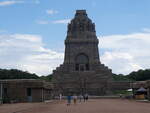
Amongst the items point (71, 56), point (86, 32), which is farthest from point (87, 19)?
point (71, 56)

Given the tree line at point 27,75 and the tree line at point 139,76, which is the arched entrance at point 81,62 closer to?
the tree line at point 27,75

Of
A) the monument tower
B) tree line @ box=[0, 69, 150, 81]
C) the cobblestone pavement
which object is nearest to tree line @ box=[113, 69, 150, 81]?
tree line @ box=[0, 69, 150, 81]

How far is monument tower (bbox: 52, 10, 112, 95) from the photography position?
10081 centimetres

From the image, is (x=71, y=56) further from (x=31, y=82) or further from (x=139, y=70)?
(x=31, y=82)

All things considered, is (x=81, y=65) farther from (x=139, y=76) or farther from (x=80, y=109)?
(x=80, y=109)

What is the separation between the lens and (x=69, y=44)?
11544 cm

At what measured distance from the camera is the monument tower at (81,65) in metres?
101

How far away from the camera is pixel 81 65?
375 ft

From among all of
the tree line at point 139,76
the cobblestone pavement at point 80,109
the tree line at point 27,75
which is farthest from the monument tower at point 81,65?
the cobblestone pavement at point 80,109

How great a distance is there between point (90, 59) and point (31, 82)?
53.0m

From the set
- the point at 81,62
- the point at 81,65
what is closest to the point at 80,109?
the point at 81,65

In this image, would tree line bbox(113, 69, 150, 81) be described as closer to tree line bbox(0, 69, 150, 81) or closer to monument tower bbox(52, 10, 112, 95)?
tree line bbox(0, 69, 150, 81)

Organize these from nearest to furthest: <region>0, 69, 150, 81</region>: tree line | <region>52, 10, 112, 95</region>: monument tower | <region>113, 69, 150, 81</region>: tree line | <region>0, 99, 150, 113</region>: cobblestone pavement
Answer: <region>0, 99, 150, 113</region>: cobblestone pavement, <region>52, 10, 112, 95</region>: monument tower, <region>0, 69, 150, 81</region>: tree line, <region>113, 69, 150, 81</region>: tree line

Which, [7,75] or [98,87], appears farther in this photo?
[7,75]
